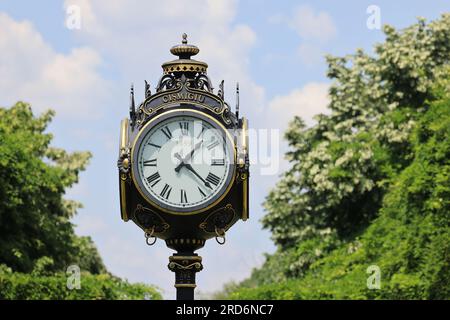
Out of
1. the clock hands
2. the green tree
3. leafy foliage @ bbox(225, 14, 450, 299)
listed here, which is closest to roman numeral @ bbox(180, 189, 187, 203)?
the clock hands

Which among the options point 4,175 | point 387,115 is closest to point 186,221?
point 4,175

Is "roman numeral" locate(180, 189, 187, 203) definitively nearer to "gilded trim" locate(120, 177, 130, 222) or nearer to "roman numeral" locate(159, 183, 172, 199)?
"roman numeral" locate(159, 183, 172, 199)

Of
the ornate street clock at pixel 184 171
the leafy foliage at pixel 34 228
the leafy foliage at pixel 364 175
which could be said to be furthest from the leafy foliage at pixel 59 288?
the ornate street clock at pixel 184 171

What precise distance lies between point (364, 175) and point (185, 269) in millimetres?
45407

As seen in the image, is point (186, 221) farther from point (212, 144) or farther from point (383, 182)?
point (383, 182)

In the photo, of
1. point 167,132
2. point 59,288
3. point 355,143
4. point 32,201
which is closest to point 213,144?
point 167,132

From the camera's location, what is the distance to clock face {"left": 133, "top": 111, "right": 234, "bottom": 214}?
12.0m

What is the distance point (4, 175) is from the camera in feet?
166

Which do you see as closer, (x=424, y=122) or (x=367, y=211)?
(x=424, y=122)

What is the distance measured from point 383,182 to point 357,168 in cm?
A: 415

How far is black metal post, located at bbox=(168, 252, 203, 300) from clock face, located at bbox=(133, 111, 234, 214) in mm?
385

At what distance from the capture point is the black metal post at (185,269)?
11961 millimetres

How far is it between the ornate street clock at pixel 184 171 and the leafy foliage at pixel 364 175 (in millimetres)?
32337

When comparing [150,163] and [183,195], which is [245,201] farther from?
[150,163]
